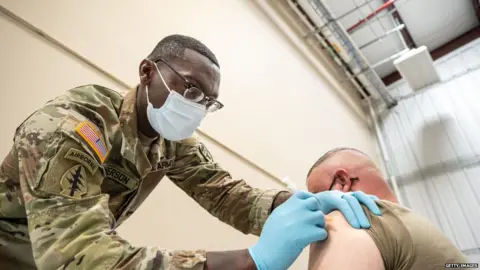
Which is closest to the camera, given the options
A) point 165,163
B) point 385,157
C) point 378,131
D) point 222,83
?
point 165,163

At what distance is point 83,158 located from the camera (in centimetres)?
77

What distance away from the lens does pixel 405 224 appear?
0.81m

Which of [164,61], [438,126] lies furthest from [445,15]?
[164,61]

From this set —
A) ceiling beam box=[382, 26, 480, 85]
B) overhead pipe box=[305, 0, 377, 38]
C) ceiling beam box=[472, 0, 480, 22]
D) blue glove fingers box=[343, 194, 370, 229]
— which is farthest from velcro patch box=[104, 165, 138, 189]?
ceiling beam box=[382, 26, 480, 85]

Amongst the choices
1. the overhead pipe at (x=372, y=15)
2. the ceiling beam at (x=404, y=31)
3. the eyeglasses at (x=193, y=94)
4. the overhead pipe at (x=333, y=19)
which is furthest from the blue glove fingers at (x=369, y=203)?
the ceiling beam at (x=404, y=31)

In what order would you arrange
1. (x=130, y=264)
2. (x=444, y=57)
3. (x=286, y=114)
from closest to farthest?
(x=130, y=264)
(x=286, y=114)
(x=444, y=57)

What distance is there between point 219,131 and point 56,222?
1.51 metres

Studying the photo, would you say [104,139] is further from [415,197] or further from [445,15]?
[445,15]

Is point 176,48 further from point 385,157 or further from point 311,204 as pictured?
point 385,157

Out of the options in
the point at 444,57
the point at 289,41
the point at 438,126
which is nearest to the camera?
the point at 289,41

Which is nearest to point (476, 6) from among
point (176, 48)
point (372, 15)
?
point (372, 15)

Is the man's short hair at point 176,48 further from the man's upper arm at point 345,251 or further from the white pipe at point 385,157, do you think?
the white pipe at point 385,157

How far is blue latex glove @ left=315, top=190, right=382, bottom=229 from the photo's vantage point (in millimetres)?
827

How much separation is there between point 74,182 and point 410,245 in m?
0.81
